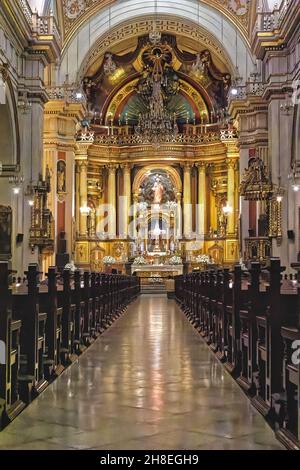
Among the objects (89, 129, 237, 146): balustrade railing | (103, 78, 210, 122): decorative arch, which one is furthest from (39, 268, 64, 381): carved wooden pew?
(103, 78, 210, 122): decorative arch

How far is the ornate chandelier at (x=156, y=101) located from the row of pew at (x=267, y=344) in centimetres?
1944

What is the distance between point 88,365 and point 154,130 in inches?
810

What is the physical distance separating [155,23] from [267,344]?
80.4 feet

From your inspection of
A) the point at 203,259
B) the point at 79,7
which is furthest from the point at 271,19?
the point at 203,259

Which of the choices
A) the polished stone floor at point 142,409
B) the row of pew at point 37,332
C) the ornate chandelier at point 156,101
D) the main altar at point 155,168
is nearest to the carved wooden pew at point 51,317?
the row of pew at point 37,332

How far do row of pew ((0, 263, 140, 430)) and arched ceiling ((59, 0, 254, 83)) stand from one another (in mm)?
18076

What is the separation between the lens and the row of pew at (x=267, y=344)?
3.85 metres

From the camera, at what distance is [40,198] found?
18125mm

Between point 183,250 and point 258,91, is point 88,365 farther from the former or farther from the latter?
point 183,250

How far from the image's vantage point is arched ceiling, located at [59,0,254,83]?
25.5 meters

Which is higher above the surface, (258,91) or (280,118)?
(258,91)

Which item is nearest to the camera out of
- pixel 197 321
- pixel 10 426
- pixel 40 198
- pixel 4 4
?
pixel 10 426

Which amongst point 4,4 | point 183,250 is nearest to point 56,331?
point 4,4

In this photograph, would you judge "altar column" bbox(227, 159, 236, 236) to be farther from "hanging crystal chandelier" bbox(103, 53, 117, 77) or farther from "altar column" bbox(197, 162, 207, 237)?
"hanging crystal chandelier" bbox(103, 53, 117, 77)
